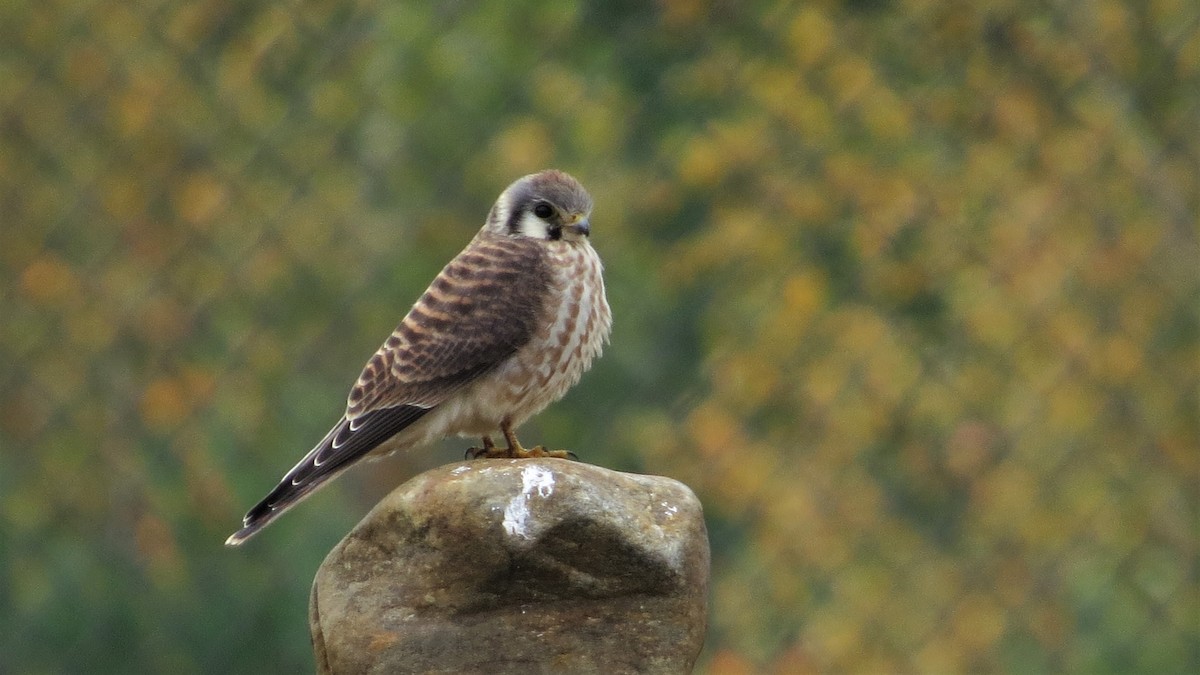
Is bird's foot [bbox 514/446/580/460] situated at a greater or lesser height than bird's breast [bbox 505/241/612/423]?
lesser

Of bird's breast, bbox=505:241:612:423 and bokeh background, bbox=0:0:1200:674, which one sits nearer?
bird's breast, bbox=505:241:612:423

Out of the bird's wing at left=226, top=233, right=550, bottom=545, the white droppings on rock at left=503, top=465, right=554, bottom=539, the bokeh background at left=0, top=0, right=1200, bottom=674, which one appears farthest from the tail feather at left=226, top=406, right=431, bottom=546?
the bokeh background at left=0, top=0, right=1200, bottom=674

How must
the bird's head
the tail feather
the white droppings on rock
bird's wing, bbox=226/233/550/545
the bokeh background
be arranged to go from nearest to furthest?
the white droppings on rock < the tail feather < bird's wing, bbox=226/233/550/545 < the bird's head < the bokeh background

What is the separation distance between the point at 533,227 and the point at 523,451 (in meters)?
0.50

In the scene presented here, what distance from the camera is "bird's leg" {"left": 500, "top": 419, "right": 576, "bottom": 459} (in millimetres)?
3025

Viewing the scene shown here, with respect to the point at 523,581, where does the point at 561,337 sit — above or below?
above

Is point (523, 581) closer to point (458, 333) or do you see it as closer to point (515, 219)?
point (458, 333)

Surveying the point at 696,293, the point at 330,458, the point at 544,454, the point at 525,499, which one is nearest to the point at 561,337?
the point at 544,454

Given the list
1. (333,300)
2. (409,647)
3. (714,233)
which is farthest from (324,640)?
(714,233)

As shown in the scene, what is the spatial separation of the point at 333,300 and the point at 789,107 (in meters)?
1.44

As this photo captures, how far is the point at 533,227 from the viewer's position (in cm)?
338

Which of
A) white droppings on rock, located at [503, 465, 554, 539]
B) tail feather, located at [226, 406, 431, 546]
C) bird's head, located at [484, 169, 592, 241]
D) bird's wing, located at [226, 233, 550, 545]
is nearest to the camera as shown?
white droppings on rock, located at [503, 465, 554, 539]

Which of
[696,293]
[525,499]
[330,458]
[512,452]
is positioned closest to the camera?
[525,499]

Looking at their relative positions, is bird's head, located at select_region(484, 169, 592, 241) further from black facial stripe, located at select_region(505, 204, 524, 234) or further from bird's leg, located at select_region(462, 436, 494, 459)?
bird's leg, located at select_region(462, 436, 494, 459)
